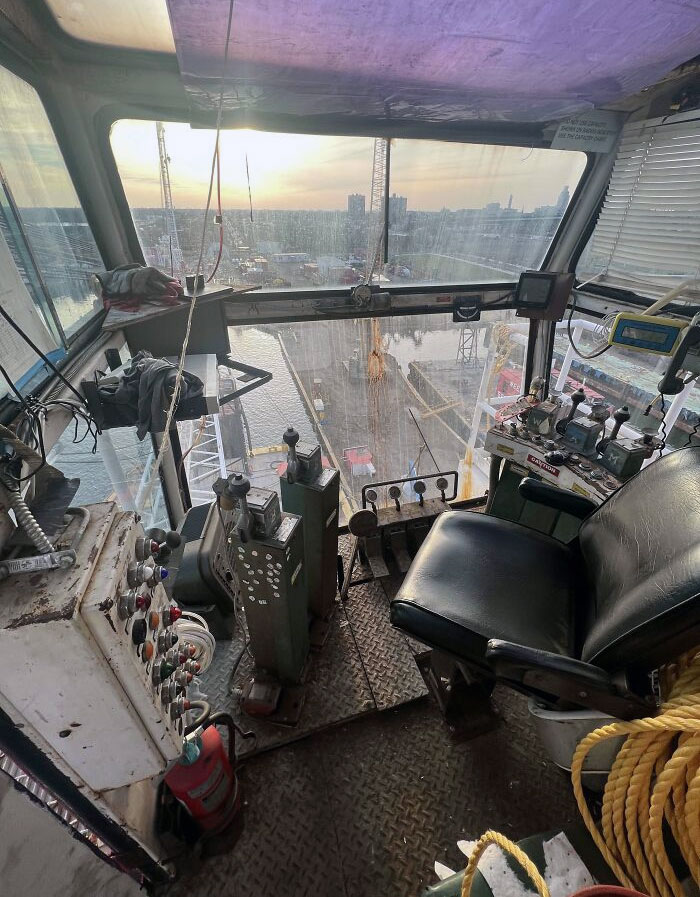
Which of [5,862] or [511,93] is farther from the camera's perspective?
[511,93]

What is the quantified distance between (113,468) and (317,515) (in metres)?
1.16

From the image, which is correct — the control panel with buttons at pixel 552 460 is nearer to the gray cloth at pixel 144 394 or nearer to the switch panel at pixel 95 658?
the gray cloth at pixel 144 394

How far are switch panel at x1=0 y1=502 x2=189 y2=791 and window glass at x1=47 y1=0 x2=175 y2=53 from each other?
5.56 ft

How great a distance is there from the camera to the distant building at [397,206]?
231cm

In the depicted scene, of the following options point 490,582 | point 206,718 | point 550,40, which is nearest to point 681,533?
point 490,582

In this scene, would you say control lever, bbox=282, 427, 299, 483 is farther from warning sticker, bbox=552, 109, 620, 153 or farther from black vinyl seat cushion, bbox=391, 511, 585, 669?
warning sticker, bbox=552, 109, 620, 153

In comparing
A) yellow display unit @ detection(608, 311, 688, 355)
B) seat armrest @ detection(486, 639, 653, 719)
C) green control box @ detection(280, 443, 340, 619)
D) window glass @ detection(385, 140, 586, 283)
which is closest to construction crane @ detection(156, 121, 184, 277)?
window glass @ detection(385, 140, 586, 283)

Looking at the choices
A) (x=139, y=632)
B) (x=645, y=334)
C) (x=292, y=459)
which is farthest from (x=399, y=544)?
(x=645, y=334)

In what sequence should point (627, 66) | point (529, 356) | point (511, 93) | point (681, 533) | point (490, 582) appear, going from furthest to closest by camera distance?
point (529, 356) → point (511, 93) → point (627, 66) → point (490, 582) → point (681, 533)

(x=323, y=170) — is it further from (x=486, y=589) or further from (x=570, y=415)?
(x=486, y=589)

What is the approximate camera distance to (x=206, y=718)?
1.12 meters

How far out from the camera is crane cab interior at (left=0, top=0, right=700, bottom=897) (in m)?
0.84

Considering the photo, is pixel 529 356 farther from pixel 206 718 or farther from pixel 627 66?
pixel 206 718

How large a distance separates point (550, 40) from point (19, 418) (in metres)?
2.07
